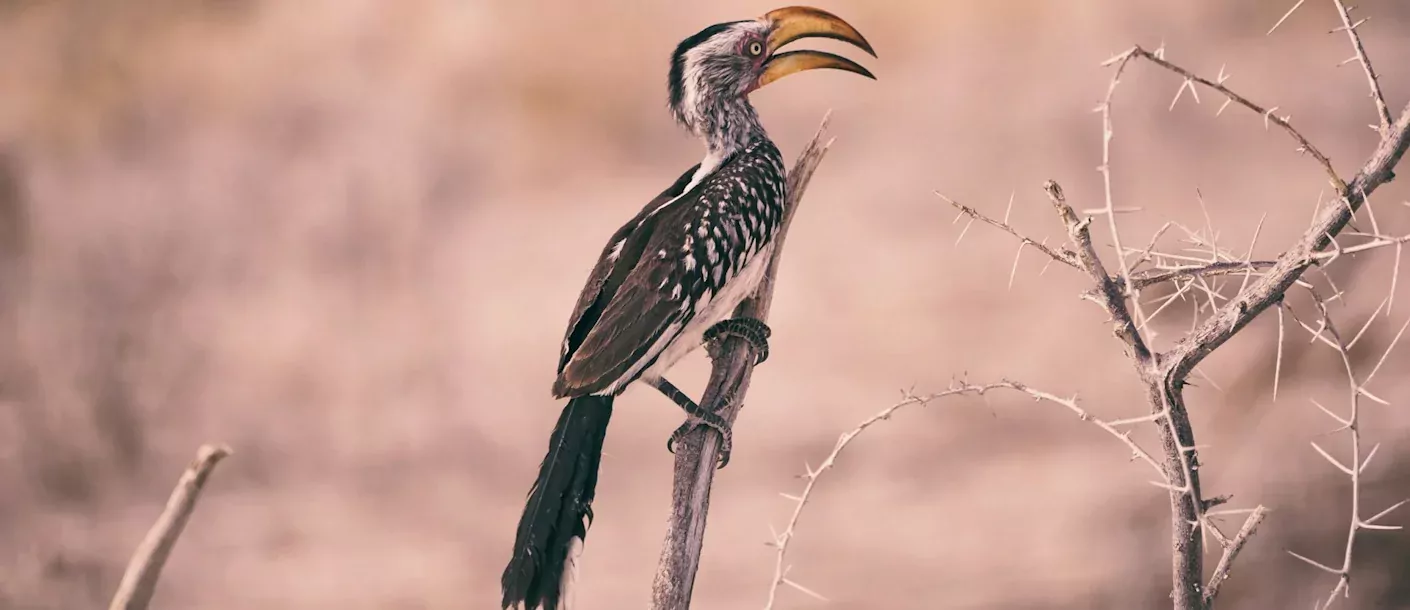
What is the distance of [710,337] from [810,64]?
43cm

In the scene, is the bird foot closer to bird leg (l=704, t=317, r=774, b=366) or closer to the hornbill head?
bird leg (l=704, t=317, r=774, b=366)

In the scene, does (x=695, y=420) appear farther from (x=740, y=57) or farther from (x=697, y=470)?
(x=740, y=57)

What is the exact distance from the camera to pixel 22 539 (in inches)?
104

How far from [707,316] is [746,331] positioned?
0.07m

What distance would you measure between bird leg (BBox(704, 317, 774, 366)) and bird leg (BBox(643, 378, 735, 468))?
10 centimetres

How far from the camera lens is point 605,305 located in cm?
152

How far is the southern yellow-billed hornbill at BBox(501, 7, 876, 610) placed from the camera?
4.56 feet

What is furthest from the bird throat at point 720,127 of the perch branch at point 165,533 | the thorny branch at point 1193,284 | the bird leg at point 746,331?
the perch branch at point 165,533

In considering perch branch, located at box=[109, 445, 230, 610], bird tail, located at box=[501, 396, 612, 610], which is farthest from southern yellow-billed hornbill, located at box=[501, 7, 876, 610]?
perch branch, located at box=[109, 445, 230, 610]

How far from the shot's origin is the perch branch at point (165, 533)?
1.21m

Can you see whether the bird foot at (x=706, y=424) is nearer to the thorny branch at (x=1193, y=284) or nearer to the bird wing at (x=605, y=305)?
the bird wing at (x=605, y=305)

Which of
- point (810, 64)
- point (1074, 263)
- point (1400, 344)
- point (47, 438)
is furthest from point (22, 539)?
point (1400, 344)

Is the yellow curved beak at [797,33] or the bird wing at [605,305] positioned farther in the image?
the yellow curved beak at [797,33]

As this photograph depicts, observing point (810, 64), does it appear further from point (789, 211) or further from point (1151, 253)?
point (1151, 253)
